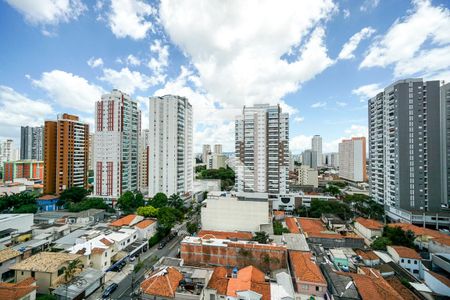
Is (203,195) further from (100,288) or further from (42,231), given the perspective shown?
(100,288)

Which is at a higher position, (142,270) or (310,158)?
(310,158)

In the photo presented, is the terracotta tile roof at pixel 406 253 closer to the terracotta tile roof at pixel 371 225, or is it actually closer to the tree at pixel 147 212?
the terracotta tile roof at pixel 371 225

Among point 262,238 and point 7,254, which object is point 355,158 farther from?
point 7,254

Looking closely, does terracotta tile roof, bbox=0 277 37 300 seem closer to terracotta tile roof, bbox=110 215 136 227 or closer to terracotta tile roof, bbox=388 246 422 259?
terracotta tile roof, bbox=110 215 136 227

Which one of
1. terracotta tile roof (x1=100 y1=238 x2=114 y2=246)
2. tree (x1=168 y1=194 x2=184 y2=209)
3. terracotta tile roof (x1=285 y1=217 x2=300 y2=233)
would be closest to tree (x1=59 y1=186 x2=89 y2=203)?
tree (x1=168 y1=194 x2=184 y2=209)

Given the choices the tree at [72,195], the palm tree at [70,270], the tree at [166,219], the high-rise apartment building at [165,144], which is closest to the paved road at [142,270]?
the tree at [166,219]

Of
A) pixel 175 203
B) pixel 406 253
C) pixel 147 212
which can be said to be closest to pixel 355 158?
pixel 406 253

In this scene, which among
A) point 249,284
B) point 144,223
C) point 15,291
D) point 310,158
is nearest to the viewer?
point 15,291
